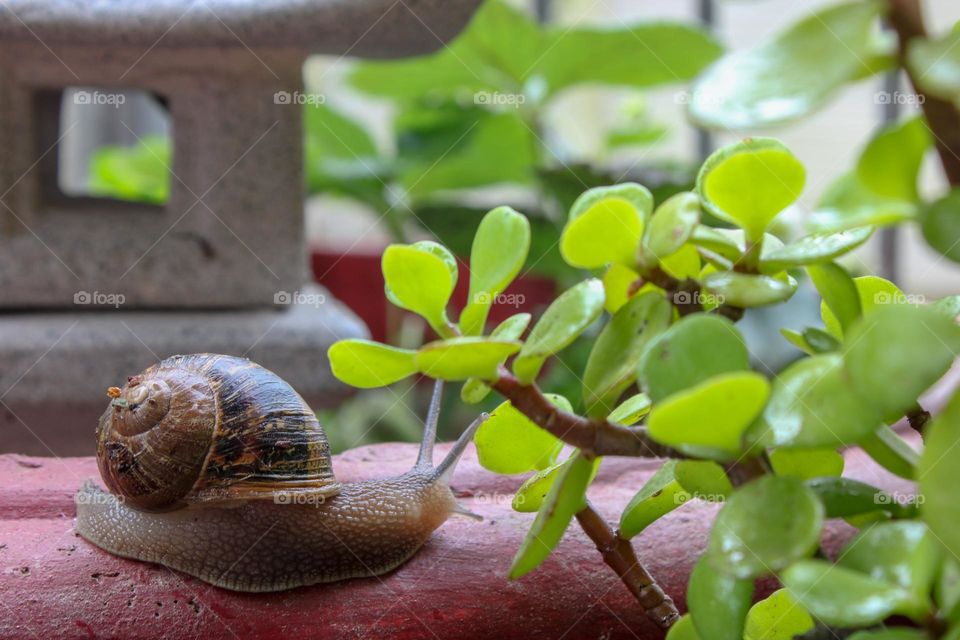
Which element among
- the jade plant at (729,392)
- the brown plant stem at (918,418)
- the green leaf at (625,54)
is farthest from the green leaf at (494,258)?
the green leaf at (625,54)

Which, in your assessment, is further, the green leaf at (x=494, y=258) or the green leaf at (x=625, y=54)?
the green leaf at (x=625, y=54)

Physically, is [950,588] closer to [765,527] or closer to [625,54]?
[765,527]

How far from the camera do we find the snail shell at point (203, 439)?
620 mm

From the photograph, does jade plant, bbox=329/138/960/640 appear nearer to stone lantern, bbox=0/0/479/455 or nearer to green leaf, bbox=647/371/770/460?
green leaf, bbox=647/371/770/460

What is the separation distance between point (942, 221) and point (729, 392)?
0.34ft

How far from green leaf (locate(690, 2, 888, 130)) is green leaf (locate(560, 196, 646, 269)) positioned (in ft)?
0.19

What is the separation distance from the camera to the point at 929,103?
302 mm

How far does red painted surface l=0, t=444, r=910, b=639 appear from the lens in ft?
1.84

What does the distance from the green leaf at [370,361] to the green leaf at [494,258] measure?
0.04 m

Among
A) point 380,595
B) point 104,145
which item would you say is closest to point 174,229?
point 380,595

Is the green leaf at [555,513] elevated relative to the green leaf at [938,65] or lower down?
lower down

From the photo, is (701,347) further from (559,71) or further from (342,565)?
(559,71)

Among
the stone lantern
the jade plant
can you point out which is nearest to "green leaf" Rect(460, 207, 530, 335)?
the jade plant

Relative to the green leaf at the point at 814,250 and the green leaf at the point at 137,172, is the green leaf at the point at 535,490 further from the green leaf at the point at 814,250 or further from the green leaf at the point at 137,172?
the green leaf at the point at 137,172
